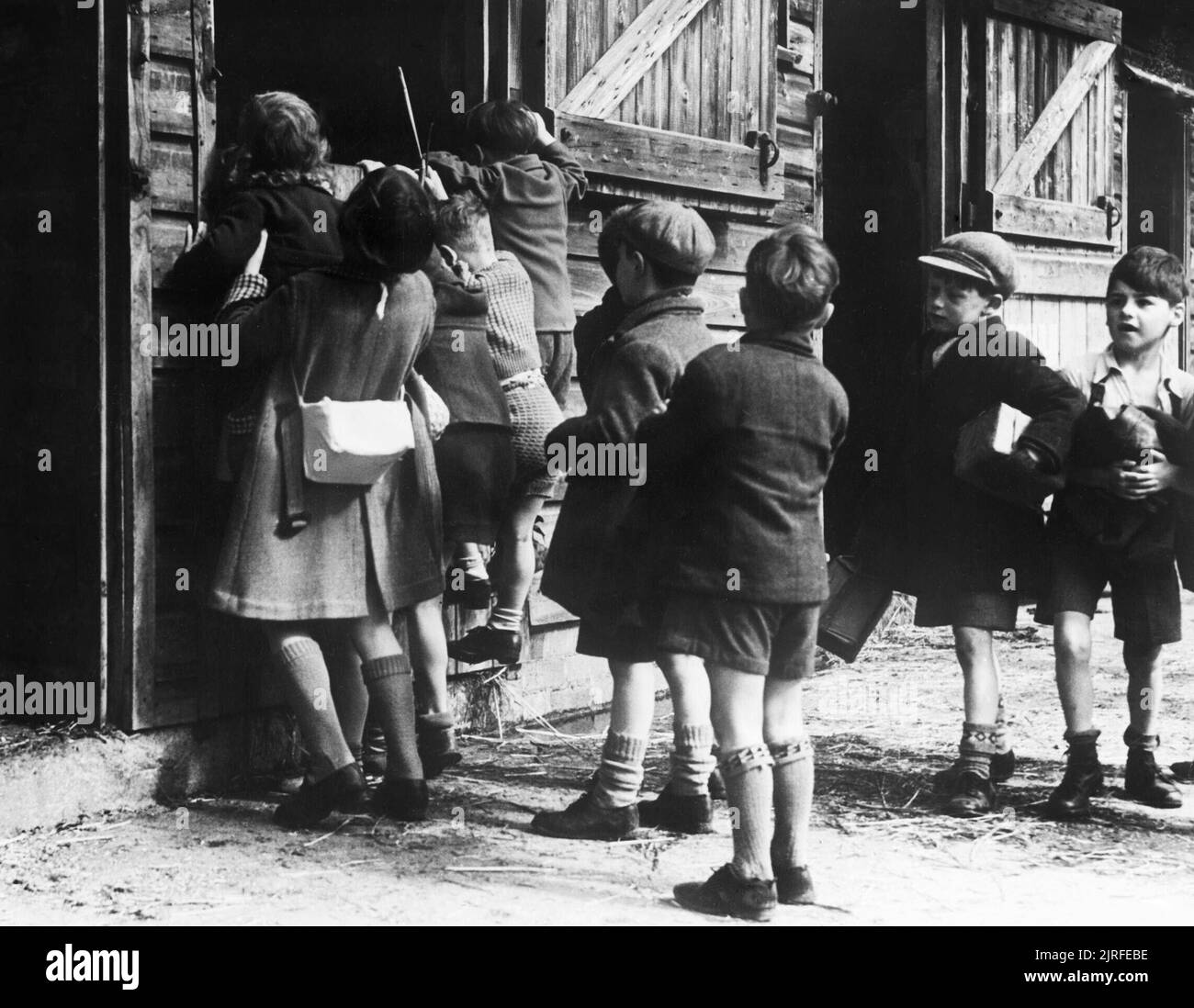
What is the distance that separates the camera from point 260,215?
470 cm

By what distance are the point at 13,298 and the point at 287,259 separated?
944mm

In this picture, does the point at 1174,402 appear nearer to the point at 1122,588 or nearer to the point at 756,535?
the point at 1122,588

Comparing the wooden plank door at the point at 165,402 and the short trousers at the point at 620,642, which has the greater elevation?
the wooden plank door at the point at 165,402

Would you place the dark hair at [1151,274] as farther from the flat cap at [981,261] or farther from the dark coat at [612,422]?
the dark coat at [612,422]

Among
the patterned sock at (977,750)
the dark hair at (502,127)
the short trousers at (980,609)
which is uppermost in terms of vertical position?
the dark hair at (502,127)

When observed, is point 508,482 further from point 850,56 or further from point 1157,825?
point 850,56

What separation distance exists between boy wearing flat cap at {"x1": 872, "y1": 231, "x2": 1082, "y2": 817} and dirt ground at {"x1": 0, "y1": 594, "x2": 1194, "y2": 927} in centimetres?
37

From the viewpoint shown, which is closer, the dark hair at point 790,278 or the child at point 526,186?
the dark hair at point 790,278

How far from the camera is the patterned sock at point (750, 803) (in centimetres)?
374

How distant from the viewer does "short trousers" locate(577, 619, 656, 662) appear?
4441mm

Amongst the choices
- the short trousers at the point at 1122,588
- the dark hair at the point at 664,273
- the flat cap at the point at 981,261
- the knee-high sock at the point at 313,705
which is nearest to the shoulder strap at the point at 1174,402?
the short trousers at the point at 1122,588

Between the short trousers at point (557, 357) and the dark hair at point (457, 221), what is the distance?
57 cm

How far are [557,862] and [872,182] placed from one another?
5.57 meters

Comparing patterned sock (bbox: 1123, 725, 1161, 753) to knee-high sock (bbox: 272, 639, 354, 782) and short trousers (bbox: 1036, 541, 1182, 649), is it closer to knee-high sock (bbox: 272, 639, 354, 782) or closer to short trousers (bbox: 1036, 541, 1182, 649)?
short trousers (bbox: 1036, 541, 1182, 649)
